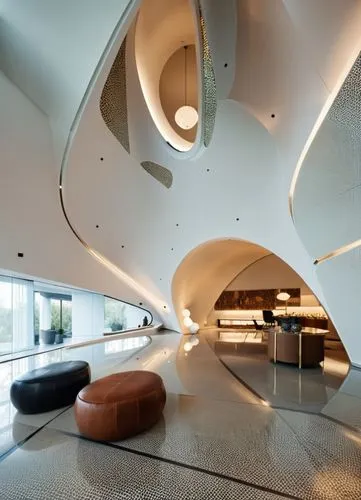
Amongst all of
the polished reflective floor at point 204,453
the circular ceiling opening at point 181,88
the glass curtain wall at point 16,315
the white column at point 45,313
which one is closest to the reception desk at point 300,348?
the polished reflective floor at point 204,453

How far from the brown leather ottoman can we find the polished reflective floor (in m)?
0.10

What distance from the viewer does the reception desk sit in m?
5.46

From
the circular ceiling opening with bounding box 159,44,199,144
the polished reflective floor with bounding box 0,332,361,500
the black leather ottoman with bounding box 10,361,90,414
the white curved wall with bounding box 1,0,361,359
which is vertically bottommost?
the polished reflective floor with bounding box 0,332,361,500

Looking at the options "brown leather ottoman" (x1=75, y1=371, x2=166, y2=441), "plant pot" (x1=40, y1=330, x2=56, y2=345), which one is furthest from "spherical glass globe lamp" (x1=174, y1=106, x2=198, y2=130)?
"plant pot" (x1=40, y1=330, x2=56, y2=345)

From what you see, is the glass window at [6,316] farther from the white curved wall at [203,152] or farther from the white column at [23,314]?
the white curved wall at [203,152]

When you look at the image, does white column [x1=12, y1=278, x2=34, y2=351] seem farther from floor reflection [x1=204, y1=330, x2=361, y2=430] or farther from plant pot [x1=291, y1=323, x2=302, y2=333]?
plant pot [x1=291, y1=323, x2=302, y2=333]

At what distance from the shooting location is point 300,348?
214 inches

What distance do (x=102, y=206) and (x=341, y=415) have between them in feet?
24.7

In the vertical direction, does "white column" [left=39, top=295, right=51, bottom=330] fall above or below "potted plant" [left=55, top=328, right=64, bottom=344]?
above

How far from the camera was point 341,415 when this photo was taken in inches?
120

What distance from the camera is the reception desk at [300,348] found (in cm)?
546

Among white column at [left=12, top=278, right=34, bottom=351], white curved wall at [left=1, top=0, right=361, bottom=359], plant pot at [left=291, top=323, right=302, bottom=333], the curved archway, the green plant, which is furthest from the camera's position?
the green plant

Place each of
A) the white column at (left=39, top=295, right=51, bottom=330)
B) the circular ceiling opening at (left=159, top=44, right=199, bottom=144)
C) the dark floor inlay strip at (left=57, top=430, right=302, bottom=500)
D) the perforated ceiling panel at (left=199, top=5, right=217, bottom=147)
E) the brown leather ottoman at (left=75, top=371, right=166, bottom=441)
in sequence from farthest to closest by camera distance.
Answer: the white column at (left=39, top=295, right=51, bottom=330)
the circular ceiling opening at (left=159, top=44, right=199, bottom=144)
the perforated ceiling panel at (left=199, top=5, right=217, bottom=147)
the brown leather ottoman at (left=75, top=371, right=166, bottom=441)
the dark floor inlay strip at (left=57, top=430, right=302, bottom=500)

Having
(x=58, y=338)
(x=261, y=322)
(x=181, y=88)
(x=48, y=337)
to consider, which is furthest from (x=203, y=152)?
(x=58, y=338)
